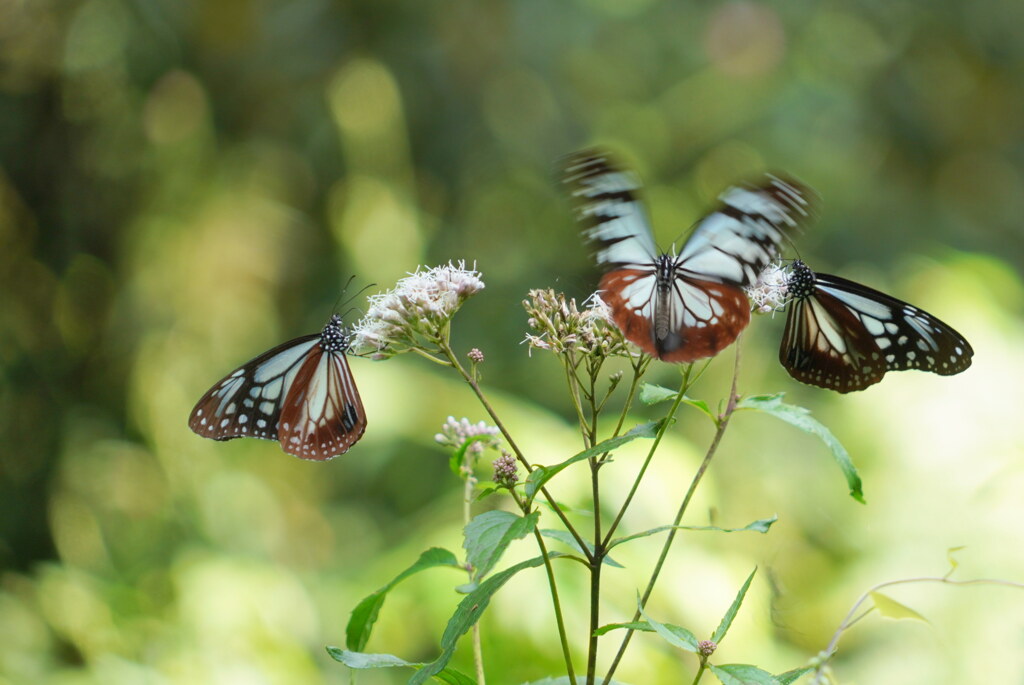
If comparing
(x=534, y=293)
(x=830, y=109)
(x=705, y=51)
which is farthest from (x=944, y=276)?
(x=534, y=293)

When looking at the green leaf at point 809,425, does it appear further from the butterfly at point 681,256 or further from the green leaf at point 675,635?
the green leaf at point 675,635

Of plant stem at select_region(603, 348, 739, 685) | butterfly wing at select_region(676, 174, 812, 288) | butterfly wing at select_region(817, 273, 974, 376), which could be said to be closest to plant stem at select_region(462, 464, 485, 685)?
plant stem at select_region(603, 348, 739, 685)

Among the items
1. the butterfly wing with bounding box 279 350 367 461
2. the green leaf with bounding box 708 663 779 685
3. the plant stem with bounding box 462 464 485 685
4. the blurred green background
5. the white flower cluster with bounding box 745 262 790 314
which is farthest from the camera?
the blurred green background

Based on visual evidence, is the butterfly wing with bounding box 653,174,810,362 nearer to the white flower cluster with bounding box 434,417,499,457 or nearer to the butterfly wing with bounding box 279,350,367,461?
the white flower cluster with bounding box 434,417,499,457

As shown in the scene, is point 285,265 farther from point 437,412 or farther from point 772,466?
point 772,466

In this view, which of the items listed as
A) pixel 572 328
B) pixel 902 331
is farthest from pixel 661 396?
pixel 902 331

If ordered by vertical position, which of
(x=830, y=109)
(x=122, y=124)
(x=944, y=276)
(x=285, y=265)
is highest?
(x=830, y=109)

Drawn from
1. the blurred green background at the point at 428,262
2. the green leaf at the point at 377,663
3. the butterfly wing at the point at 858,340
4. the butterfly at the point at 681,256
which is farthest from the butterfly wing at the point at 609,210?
the blurred green background at the point at 428,262
